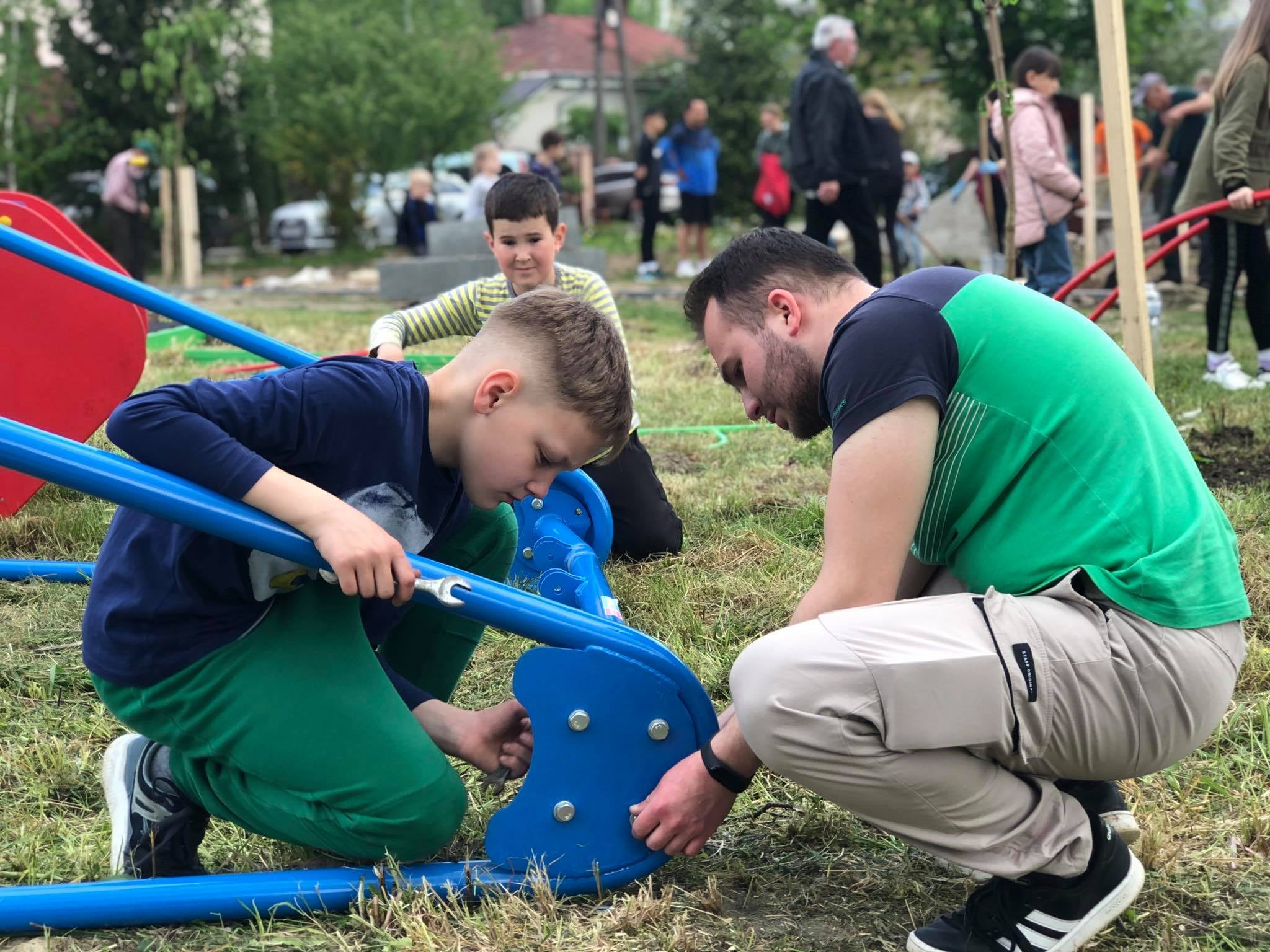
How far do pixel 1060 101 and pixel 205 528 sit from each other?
10.3 metres

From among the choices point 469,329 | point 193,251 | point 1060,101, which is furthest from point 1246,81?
point 193,251

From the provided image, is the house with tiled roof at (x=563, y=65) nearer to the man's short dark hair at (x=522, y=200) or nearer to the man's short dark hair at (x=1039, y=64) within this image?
the man's short dark hair at (x=1039, y=64)

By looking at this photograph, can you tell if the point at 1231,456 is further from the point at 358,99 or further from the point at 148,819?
the point at 358,99

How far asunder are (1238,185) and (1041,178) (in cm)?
193

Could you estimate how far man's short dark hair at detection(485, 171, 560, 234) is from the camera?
4055 millimetres

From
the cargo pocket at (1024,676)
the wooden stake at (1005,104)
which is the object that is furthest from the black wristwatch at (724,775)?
the wooden stake at (1005,104)

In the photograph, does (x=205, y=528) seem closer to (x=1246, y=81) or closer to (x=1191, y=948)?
(x=1191, y=948)

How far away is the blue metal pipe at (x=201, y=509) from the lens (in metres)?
1.67

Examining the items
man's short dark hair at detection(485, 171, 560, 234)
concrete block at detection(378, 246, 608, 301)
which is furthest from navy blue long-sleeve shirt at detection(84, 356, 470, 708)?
concrete block at detection(378, 246, 608, 301)

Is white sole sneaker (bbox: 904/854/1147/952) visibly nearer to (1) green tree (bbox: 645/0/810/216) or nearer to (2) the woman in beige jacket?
(2) the woman in beige jacket

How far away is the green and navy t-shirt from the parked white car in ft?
66.4

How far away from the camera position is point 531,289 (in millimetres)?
3508

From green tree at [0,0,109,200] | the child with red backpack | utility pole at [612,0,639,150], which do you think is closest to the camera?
the child with red backpack

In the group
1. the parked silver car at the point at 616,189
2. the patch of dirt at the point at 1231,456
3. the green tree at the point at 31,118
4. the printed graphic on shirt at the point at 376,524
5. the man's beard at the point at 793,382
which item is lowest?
the parked silver car at the point at 616,189
